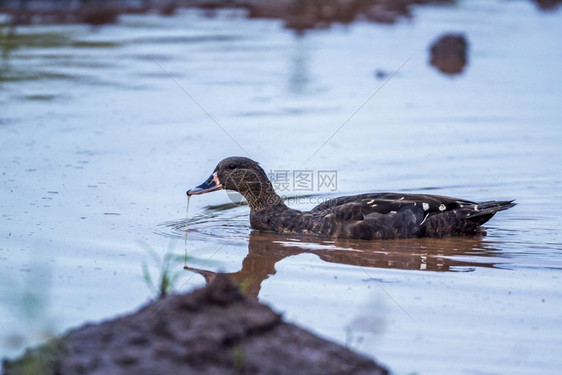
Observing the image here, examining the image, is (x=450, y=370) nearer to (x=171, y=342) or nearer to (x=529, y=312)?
(x=529, y=312)

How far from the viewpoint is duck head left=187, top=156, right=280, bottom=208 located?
9.40 metres

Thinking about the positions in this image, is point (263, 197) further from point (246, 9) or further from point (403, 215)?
point (246, 9)

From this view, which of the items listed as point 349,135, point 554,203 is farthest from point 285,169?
point 554,203

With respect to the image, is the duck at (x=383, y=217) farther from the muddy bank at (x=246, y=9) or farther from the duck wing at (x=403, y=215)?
the muddy bank at (x=246, y=9)

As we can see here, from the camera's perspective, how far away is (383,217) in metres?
8.73

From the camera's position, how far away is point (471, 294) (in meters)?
6.89

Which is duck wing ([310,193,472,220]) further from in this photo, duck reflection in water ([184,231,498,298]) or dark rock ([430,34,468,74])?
dark rock ([430,34,468,74])

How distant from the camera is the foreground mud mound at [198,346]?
14.5ft

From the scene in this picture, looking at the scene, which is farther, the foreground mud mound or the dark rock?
the dark rock

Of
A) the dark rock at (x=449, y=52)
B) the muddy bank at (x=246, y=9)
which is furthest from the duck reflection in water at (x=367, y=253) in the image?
the muddy bank at (x=246, y=9)

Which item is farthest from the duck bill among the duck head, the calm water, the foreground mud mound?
the foreground mud mound

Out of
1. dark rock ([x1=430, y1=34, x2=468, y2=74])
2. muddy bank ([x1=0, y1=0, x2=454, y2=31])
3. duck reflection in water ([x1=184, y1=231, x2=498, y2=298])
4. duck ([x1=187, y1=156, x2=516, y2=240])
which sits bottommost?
duck reflection in water ([x1=184, y1=231, x2=498, y2=298])

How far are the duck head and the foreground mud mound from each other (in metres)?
4.44

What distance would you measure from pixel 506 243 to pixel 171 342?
4.76 m
